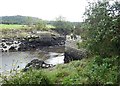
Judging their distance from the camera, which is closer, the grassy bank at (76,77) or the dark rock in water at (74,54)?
the grassy bank at (76,77)

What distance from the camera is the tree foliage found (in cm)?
1095

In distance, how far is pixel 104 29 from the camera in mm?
11453

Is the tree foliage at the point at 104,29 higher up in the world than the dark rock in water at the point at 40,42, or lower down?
higher up

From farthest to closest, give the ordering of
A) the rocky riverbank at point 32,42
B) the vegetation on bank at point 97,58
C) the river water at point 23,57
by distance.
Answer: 1. the rocky riverbank at point 32,42
2. the river water at point 23,57
3. the vegetation on bank at point 97,58

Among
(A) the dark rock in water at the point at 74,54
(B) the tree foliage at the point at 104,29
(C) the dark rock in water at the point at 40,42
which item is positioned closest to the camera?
(B) the tree foliage at the point at 104,29

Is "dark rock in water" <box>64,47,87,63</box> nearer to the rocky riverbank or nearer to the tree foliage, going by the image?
the tree foliage

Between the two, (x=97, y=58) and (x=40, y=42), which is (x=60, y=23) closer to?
(x=40, y=42)

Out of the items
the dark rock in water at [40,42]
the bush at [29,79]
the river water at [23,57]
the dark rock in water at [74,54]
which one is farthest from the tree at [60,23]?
the bush at [29,79]

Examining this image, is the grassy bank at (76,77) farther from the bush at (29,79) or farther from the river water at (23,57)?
the river water at (23,57)

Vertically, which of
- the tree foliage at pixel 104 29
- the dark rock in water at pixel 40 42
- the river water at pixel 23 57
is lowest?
the dark rock in water at pixel 40 42

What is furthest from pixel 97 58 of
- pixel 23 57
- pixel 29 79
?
pixel 23 57

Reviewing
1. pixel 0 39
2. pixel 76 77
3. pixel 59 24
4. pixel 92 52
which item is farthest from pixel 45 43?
pixel 76 77

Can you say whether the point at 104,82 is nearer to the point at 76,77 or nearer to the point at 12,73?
the point at 76,77

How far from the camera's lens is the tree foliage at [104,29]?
431 inches
